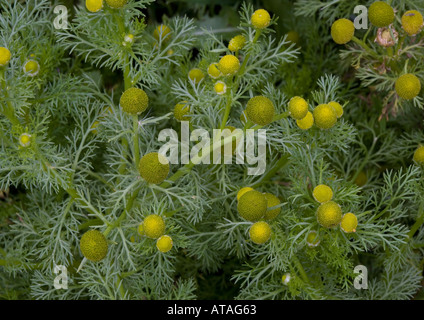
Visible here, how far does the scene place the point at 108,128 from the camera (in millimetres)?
1132

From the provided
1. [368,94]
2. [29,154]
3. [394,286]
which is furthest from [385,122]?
[29,154]

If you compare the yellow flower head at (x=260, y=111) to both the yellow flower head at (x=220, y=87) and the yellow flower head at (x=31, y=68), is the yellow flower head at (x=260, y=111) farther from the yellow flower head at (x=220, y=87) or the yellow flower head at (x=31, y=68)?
the yellow flower head at (x=31, y=68)

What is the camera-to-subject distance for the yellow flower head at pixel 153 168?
0.90 metres

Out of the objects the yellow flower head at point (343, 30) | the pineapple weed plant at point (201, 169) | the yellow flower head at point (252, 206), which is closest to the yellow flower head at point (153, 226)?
the pineapple weed plant at point (201, 169)

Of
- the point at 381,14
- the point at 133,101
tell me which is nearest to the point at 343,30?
the point at 381,14

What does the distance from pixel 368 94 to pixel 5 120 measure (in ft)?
3.10

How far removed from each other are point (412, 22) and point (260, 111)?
452mm

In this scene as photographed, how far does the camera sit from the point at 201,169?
115 cm

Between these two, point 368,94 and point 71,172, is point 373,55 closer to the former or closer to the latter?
point 368,94

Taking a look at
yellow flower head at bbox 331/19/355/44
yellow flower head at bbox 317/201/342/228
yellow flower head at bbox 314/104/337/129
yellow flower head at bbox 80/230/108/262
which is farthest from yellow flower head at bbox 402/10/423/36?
yellow flower head at bbox 80/230/108/262

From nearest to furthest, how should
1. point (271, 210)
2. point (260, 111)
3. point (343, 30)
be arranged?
point (260, 111) < point (271, 210) < point (343, 30)

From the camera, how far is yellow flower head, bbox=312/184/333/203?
3.08 ft

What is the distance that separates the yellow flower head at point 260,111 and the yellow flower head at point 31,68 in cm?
45

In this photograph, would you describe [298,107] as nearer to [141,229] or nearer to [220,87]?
[220,87]
